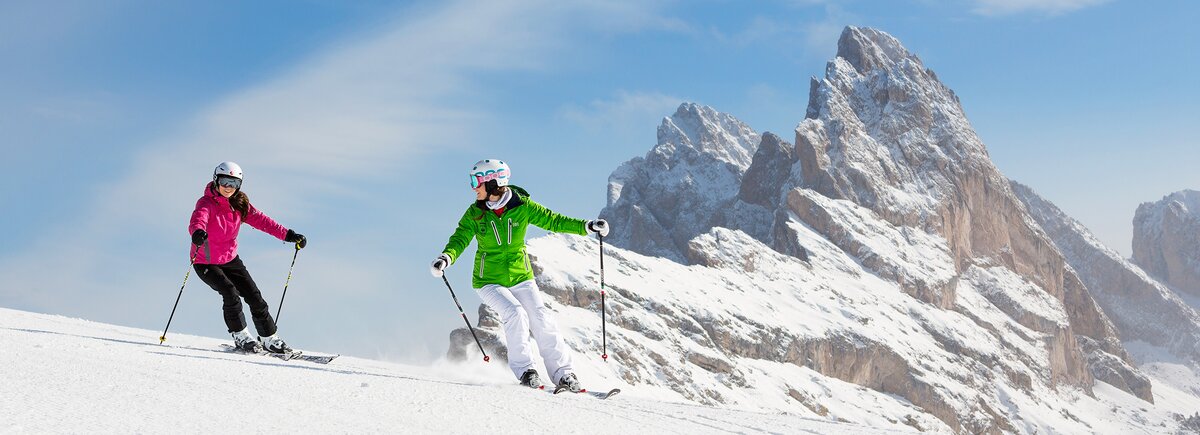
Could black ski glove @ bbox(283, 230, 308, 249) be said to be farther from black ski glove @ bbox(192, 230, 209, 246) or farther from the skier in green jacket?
the skier in green jacket

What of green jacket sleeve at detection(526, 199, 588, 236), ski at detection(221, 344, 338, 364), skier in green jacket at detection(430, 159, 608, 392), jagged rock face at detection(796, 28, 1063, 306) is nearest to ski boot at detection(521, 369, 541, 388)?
skier in green jacket at detection(430, 159, 608, 392)

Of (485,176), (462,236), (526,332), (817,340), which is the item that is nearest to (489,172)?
(485,176)

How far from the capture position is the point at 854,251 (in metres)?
158

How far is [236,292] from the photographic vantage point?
11461 mm

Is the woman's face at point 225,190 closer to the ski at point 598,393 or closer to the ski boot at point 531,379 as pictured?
the ski boot at point 531,379

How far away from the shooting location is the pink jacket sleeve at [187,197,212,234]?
11.0m

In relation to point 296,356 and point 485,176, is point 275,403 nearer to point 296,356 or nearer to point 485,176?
point 485,176

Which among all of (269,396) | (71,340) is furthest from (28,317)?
(269,396)

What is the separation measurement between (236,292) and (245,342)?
607 millimetres

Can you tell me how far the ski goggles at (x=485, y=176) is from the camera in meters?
9.77

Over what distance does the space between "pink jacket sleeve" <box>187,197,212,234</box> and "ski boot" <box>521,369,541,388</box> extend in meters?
4.37

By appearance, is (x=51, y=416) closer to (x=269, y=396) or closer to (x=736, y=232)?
(x=269, y=396)

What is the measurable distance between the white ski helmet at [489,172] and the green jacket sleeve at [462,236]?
1.17 feet

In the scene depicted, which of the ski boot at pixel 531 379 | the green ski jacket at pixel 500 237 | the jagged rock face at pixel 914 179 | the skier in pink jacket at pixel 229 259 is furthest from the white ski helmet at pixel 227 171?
the jagged rock face at pixel 914 179
